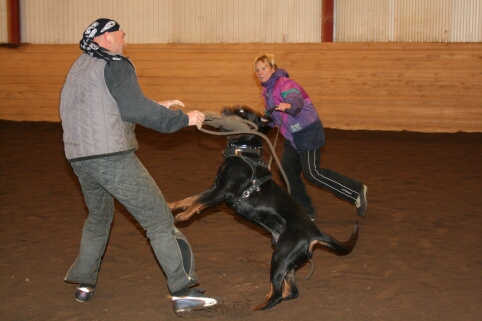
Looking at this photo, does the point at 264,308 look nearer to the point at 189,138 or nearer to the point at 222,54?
the point at 189,138

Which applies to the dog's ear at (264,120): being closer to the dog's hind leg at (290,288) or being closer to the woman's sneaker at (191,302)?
the dog's hind leg at (290,288)

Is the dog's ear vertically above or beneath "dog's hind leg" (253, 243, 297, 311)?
above

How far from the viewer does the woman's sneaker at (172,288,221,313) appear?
13.4ft

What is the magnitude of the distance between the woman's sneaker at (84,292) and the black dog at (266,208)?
749mm

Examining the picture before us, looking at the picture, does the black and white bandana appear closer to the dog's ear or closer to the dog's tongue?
the dog's tongue

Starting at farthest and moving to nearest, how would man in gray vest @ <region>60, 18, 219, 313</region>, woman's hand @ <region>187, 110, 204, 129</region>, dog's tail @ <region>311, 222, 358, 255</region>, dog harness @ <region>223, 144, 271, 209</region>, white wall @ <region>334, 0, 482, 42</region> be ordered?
1. white wall @ <region>334, 0, 482, 42</region>
2. dog harness @ <region>223, 144, 271, 209</region>
3. dog's tail @ <region>311, 222, 358, 255</region>
4. woman's hand @ <region>187, 110, 204, 129</region>
5. man in gray vest @ <region>60, 18, 219, 313</region>

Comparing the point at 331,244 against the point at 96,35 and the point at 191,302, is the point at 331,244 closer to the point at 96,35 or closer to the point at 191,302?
the point at 191,302

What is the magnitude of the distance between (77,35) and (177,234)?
41.5 ft

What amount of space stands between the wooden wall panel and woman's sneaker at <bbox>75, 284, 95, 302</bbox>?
A: 9671mm

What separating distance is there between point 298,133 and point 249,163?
5.11 ft

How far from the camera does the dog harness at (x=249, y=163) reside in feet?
14.9

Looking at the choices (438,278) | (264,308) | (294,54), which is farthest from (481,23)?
(264,308)

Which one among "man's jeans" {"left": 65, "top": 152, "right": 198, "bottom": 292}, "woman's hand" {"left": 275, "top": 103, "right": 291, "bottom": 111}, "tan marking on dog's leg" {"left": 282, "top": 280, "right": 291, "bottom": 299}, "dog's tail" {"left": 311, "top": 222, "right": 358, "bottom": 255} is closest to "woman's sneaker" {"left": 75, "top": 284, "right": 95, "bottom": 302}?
"man's jeans" {"left": 65, "top": 152, "right": 198, "bottom": 292}

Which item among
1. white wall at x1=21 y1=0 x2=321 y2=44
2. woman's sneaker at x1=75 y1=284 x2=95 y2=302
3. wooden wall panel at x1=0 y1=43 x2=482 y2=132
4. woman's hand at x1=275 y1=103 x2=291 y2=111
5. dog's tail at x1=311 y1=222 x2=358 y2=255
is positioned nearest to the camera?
dog's tail at x1=311 y1=222 x2=358 y2=255
